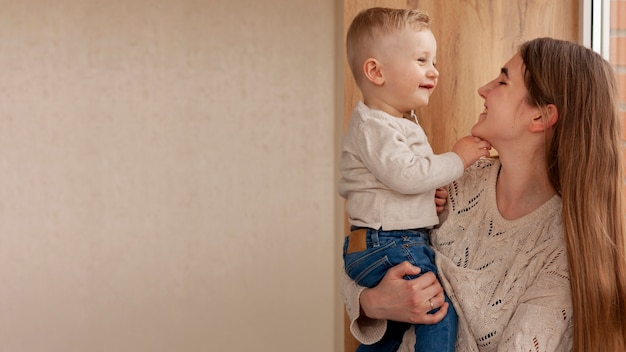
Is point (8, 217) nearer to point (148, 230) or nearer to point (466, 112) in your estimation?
point (148, 230)

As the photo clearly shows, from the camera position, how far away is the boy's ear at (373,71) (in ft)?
7.41

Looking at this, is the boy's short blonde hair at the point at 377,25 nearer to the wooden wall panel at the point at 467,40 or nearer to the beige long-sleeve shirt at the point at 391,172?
the beige long-sleeve shirt at the point at 391,172

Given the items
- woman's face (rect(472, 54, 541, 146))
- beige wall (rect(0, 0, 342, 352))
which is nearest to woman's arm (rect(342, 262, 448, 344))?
Result: woman's face (rect(472, 54, 541, 146))

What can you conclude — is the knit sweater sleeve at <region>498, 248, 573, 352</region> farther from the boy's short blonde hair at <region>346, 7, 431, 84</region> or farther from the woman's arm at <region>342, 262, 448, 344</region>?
the boy's short blonde hair at <region>346, 7, 431, 84</region>

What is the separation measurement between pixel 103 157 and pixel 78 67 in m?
0.44

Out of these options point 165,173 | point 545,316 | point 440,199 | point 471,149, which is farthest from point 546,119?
point 165,173

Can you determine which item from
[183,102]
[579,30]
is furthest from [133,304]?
[579,30]

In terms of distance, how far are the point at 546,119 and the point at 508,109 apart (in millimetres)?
100

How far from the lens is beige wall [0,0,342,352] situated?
393 centimetres

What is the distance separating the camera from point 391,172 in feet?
6.92

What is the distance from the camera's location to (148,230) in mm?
3979

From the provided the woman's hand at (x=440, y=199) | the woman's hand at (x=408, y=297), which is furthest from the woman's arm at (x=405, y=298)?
the woman's hand at (x=440, y=199)

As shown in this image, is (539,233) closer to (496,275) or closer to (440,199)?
(496,275)

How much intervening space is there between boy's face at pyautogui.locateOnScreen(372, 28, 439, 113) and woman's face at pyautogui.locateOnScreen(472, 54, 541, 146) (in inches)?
7.5
